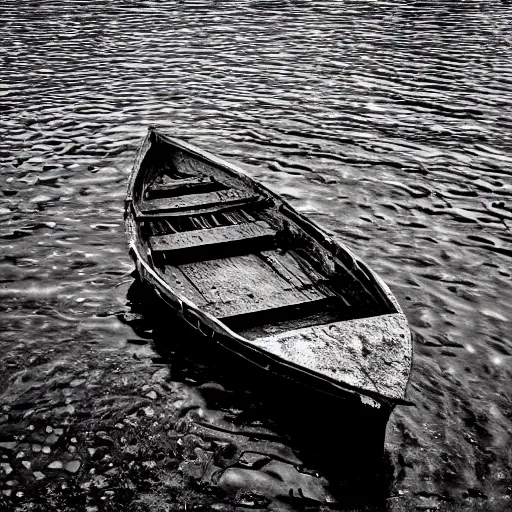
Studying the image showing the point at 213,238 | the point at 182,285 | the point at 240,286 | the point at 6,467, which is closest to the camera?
the point at 6,467

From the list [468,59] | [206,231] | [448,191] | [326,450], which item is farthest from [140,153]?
[468,59]

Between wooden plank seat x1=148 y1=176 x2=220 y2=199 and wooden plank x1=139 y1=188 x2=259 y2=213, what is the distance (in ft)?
1.79

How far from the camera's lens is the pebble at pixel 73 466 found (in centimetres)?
878

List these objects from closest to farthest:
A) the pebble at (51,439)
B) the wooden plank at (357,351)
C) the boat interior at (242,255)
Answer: the wooden plank at (357,351) → the pebble at (51,439) → the boat interior at (242,255)

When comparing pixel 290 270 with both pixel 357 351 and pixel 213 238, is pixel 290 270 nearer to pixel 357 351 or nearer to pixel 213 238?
pixel 213 238

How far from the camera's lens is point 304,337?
9.31m

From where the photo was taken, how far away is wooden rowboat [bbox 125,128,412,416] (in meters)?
8.71

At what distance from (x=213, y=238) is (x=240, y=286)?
5.41ft

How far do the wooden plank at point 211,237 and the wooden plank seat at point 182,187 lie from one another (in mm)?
2437

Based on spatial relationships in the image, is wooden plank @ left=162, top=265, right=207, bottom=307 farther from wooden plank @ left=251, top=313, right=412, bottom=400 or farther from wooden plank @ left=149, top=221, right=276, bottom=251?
wooden plank @ left=251, top=313, right=412, bottom=400

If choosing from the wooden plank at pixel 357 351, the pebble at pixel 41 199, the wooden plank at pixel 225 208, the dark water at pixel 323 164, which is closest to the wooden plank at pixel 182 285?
the dark water at pixel 323 164

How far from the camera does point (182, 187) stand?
15352 millimetres

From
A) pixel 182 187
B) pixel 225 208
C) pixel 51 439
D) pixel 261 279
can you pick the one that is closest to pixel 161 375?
pixel 51 439

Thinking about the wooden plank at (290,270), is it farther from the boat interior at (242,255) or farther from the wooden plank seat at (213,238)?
the wooden plank seat at (213,238)
